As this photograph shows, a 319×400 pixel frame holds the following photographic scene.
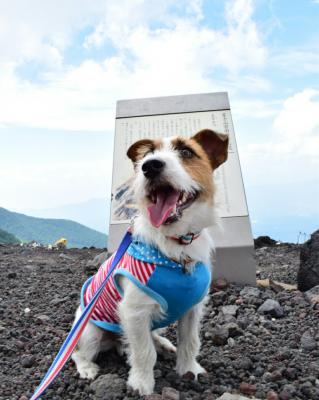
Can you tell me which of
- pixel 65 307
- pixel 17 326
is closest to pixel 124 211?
pixel 65 307

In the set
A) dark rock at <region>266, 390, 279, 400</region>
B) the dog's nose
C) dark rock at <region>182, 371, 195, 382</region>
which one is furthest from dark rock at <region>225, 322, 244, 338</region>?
the dog's nose

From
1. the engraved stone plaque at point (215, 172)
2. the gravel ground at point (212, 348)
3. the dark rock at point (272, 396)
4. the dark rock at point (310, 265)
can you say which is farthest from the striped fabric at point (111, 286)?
the dark rock at point (310, 265)

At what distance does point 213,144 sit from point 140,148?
0.63 m

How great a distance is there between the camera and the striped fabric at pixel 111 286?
362 cm

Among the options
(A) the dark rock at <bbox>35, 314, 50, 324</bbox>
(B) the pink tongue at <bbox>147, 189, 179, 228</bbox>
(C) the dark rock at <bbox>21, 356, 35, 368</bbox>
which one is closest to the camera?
(B) the pink tongue at <bbox>147, 189, 179, 228</bbox>

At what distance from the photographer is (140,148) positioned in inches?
163

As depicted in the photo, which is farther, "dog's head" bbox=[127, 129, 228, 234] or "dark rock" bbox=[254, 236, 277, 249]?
"dark rock" bbox=[254, 236, 277, 249]

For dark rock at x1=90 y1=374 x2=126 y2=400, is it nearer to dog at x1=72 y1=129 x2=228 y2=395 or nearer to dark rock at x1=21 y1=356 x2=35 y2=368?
dog at x1=72 y1=129 x2=228 y2=395

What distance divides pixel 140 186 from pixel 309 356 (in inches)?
100

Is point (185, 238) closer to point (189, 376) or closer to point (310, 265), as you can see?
point (189, 376)

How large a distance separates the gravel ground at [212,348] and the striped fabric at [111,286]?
506 millimetres

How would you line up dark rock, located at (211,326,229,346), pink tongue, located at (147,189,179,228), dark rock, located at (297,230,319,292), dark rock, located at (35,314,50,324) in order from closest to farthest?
pink tongue, located at (147,189,179,228), dark rock, located at (211,326,229,346), dark rock, located at (35,314,50,324), dark rock, located at (297,230,319,292)

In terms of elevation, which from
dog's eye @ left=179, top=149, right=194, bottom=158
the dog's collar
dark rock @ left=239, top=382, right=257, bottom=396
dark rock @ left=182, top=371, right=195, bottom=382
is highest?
dog's eye @ left=179, top=149, right=194, bottom=158

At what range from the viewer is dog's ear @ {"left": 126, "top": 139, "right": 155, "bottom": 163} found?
13.3ft
